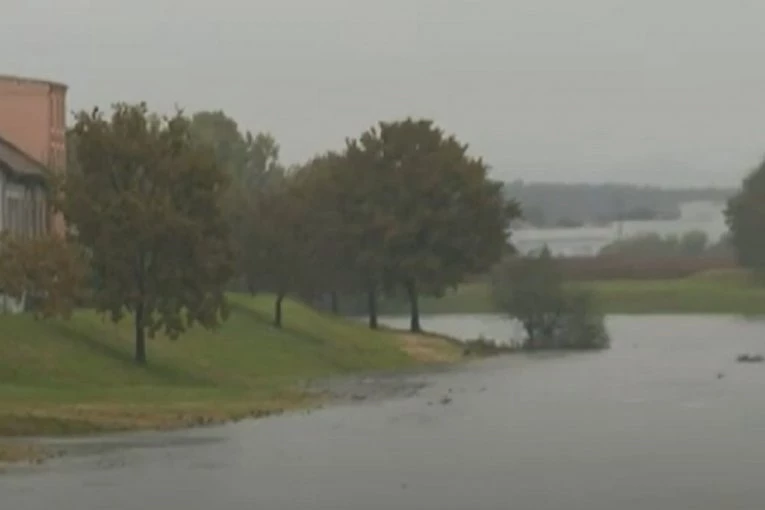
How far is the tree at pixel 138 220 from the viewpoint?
244 ft

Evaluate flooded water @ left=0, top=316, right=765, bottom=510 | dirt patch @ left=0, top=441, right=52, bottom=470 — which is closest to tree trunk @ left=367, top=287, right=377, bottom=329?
flooded water @ left=0, top=316, right=765, bottom=510

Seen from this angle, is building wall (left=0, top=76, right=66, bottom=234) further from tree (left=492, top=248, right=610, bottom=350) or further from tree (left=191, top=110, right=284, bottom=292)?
tree (left=191, top=110, right=284, bottom=292)

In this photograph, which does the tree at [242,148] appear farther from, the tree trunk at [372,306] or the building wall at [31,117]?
the building wall at [31,117]

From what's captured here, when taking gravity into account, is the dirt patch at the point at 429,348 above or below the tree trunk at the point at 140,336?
below

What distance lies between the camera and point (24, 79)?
100 meters

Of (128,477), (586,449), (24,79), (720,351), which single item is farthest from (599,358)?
(128,477)

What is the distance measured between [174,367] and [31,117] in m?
24.5

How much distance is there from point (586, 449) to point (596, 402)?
61.3 feet

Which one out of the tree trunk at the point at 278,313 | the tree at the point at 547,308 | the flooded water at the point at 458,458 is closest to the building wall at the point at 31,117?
the tree trunk at the point at 278,313

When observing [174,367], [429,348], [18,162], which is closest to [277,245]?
[429,348]

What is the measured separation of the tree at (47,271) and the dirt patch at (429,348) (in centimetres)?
3281

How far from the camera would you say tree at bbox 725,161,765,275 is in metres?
192

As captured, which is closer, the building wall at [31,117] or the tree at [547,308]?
the building wall at [31,117]

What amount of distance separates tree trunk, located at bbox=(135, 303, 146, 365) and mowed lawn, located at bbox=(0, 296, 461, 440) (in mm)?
397
